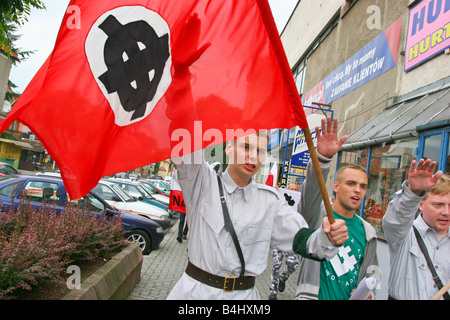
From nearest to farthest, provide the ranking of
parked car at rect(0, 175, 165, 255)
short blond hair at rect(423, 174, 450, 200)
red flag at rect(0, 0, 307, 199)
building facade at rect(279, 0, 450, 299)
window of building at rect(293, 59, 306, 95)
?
red flag at rect(0, 0, 307, 199) → short blond hair at rect(423, 174, 450, 200) → parked car at rect(0, 175, 165, 255) → building facade at rect(279, 0, 450, 299) → window of building at rect(293, 59, 306, 95)

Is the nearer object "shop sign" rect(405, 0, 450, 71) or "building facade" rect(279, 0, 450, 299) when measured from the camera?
"building facade" rect(279, 0, 450, 299)

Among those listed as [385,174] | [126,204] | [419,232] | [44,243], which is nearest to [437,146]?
[385,174]

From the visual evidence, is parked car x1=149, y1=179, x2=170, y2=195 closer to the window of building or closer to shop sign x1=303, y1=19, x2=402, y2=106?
the window of building

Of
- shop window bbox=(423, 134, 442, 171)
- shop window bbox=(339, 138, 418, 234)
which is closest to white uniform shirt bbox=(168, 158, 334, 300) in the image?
shop window bbox=(423, 134, 442, 171)

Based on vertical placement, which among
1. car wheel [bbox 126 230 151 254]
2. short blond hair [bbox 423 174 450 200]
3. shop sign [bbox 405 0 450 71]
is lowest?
car wheel [bbox 126 230 151 254]

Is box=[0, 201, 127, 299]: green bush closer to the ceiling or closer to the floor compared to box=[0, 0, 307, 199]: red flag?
closer to the floor

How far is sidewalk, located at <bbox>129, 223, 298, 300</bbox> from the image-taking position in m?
6.13

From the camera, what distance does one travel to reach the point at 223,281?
7.23 feet

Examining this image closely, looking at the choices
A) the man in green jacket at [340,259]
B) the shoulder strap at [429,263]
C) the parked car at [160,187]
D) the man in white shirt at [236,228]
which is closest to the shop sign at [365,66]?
the shoulder strap at [429,263]

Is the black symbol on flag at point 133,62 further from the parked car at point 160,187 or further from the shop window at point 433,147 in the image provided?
the parked car at point 160,187

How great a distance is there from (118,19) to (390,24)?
10.5 metres

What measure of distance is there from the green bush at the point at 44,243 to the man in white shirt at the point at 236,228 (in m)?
1.90

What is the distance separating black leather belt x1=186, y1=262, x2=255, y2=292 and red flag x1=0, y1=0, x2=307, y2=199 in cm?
77
